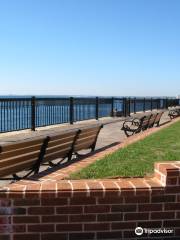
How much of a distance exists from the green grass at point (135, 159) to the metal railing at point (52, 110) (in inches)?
206

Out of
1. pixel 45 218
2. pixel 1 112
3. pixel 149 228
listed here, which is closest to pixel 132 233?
pixel 149 228

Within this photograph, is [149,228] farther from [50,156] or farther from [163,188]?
[50,156]

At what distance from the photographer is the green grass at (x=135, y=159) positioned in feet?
22.0

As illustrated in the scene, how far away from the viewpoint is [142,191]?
195 inches

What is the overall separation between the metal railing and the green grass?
5.24 m

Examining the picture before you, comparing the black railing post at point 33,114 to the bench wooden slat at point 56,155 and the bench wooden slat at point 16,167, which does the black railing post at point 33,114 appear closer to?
the bench wooden slat at point 56,155

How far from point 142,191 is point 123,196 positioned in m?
0.21

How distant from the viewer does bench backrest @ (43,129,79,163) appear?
7876mm

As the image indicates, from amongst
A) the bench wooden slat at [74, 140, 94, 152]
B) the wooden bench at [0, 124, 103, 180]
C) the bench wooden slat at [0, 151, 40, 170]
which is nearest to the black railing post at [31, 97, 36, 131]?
the bench wooden slat at [74, 140, 94, 152]

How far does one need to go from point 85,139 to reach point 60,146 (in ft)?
4.41

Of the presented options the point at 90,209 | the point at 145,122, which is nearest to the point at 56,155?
the point at 90,209

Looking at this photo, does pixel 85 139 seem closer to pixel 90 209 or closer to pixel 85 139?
pixel 85 139

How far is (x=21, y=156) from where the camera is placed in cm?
700

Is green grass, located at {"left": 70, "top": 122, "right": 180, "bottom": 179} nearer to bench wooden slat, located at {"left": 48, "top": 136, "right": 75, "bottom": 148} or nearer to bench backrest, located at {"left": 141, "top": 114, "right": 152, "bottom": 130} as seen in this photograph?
bench wooden slat, located at {"left": 48, "top": 136, "right": 75, "bottom": 148}
